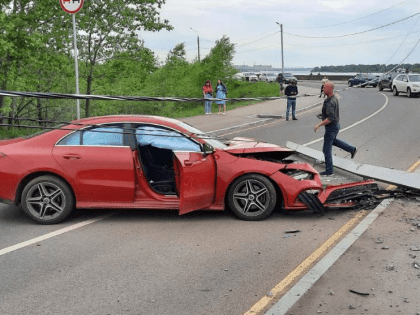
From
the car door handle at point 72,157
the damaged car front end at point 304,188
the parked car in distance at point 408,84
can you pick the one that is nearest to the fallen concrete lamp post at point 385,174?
the damaged car front end at point 304,188

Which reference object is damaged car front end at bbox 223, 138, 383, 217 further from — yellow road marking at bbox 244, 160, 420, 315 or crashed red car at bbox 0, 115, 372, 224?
yellow road marking at bbox 244, 160, 420, 315

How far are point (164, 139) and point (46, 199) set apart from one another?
5.86ft

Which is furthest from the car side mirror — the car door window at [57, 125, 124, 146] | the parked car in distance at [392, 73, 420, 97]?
the parked car in distance at [392, 73, 420, 97]

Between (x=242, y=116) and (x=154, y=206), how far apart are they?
→ 18.6 m

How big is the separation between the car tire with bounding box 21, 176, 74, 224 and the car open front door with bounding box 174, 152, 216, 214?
1.51 meters

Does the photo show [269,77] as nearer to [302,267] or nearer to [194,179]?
[194,179]

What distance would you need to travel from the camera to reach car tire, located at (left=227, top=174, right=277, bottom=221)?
7.36 meters

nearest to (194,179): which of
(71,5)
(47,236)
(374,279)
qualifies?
(47,236)

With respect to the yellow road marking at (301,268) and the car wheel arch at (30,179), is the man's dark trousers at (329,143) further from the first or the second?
the car wheel arch at (30,179)

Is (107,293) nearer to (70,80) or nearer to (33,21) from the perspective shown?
(33,21)

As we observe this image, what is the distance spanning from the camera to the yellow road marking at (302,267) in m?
4.72

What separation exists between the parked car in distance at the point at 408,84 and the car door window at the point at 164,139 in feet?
109

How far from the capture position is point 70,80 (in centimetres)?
2847

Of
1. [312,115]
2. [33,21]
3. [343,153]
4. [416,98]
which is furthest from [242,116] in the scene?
[416,98]
